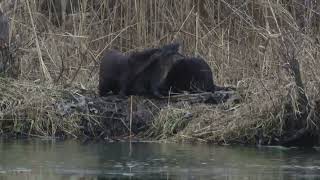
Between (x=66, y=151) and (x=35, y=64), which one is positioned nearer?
(x=66, y=151)

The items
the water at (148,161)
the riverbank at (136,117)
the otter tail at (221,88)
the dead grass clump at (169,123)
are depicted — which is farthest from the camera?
the otter tail at (221,88)

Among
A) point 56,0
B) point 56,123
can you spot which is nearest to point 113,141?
point 56,123

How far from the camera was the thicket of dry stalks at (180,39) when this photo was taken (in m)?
9.85

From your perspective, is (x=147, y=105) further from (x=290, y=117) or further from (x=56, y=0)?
(x=56, y=0)

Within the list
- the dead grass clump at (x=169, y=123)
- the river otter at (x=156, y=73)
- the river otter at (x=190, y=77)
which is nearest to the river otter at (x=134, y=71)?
the river otter at (x=156, y=73)

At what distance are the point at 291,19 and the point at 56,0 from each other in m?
3.75

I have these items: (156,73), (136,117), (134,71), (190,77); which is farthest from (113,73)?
(190,77)

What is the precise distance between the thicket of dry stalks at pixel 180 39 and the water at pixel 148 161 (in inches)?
30.5

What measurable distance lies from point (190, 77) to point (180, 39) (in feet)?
6.02

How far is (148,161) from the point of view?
26.7 ft

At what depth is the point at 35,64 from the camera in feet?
39.3

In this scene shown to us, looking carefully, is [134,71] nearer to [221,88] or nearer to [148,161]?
[221,88]

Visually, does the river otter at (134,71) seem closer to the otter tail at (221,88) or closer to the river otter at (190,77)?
the river otter at (190,77)

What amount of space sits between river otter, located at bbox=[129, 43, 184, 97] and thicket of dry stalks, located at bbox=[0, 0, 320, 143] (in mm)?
697
